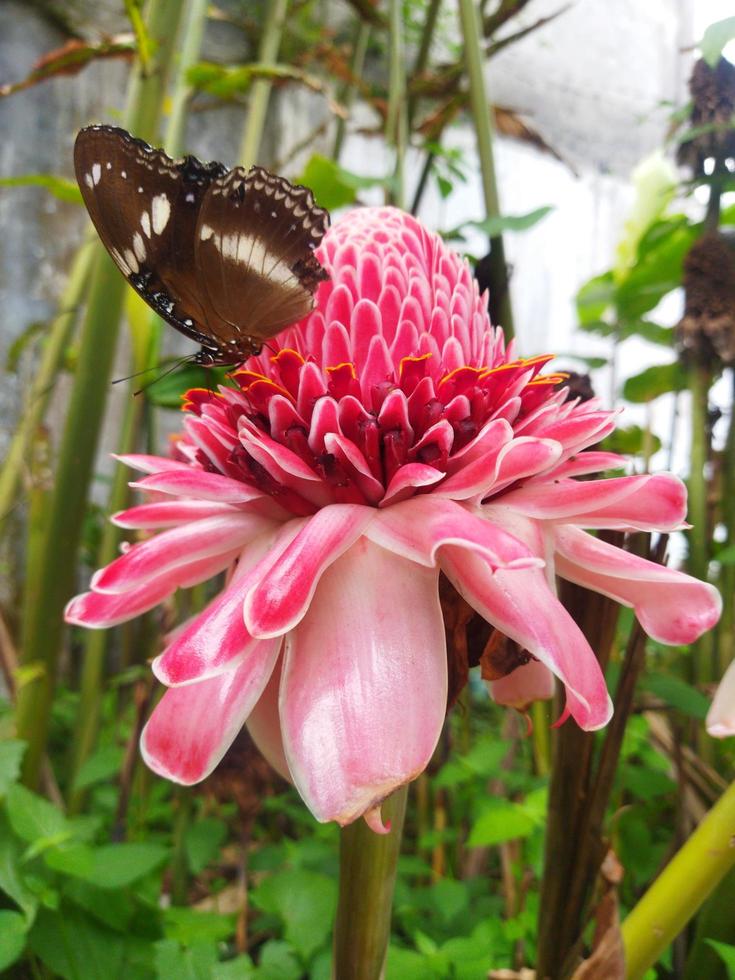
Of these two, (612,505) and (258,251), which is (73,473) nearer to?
(258,251)

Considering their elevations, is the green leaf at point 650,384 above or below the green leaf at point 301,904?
above

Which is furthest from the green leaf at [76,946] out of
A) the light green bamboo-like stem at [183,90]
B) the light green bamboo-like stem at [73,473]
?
the light green bamboo-like stem at [183,90]

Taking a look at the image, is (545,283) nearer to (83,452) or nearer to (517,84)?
(517,84)

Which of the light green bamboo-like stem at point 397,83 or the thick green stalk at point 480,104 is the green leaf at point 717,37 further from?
the light green bamboo-like stem at point 397,83

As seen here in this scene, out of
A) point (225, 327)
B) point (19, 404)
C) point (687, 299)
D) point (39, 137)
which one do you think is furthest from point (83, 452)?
point (39, 137)

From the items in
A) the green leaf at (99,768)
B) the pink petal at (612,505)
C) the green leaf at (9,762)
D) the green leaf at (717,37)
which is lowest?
the green leaf at (99,768)

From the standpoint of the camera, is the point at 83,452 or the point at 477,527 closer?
the point at 477,527

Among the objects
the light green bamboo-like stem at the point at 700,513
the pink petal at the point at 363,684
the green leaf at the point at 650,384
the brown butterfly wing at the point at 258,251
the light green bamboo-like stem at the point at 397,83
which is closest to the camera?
the pink petal at the point at 363,684
